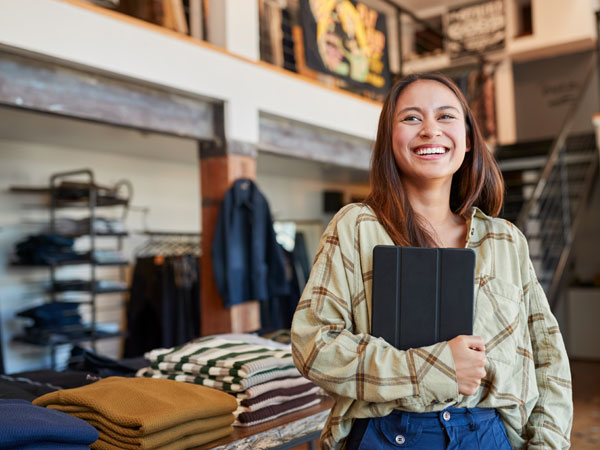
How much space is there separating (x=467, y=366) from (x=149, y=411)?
2.09 ft

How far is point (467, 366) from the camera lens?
3.16 ft

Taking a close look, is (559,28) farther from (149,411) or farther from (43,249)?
(149,411)

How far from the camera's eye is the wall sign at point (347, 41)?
4453mm

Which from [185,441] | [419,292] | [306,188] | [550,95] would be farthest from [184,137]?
[550,95]

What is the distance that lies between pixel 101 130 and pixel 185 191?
1.86 metres

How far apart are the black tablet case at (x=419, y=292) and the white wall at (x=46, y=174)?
141 inches

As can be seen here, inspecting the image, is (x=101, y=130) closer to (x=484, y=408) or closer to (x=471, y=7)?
(x=484, y=408)

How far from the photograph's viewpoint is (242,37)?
404 cm

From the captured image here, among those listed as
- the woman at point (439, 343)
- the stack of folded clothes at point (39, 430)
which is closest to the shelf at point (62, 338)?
the stack of folded clothes at point (39, 430)

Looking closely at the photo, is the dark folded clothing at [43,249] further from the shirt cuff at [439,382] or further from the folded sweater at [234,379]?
the shirt cuff at [439,382]

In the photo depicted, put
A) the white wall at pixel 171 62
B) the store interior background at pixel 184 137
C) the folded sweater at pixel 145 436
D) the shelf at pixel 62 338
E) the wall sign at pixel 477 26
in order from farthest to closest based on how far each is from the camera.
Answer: the wall sign at pixel 477 26
the shelf at pixel 62 338
the store interior background at pixel 184 137
the white wall at pixel 171 62
the folded sweater at pixel 145 436

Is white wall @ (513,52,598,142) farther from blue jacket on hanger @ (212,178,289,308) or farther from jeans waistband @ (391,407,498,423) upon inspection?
jeans waistband @ (391,407,498,423)

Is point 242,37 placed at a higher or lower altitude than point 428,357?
higher

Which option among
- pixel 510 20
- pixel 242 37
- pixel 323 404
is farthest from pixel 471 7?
pixel 323 404
